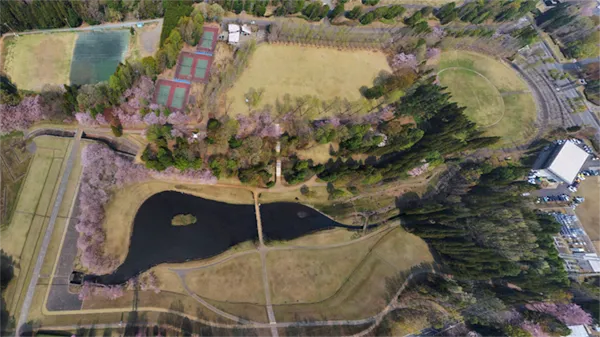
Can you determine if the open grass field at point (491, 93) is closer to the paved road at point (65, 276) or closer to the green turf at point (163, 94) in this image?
the green turf at point (163, 94)

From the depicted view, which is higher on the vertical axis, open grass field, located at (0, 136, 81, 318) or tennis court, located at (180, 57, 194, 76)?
tennis court, located at (180, 57, 194, 76)

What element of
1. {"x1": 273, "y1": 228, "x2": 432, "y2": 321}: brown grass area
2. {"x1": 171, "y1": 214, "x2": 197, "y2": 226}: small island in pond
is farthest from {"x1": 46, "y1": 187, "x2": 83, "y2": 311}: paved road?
{"x1": 273, "y1": 228, "x2": 432, "y2": 321}: brown grass area

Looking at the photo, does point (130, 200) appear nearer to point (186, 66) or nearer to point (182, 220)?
point (182, 220)

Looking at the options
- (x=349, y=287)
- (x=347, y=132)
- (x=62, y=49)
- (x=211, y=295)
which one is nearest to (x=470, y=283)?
(x=349, y=287)

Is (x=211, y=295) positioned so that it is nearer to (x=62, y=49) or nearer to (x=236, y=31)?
(x=236, y=31)

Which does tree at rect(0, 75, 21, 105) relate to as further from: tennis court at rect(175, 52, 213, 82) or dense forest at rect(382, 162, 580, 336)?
dense forest at rect(382, 162, 580, 336)

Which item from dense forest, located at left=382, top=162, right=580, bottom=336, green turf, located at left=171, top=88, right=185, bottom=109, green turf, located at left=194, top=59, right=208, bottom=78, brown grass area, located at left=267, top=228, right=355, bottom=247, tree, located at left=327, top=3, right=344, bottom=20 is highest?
tree, located at left=327, top=3, right=344, bottom=20

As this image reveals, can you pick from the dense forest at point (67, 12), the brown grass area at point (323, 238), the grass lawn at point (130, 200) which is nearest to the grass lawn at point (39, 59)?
the dense forest at point (67, 12)

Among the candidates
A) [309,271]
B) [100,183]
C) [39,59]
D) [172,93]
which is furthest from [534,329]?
[39,59]
